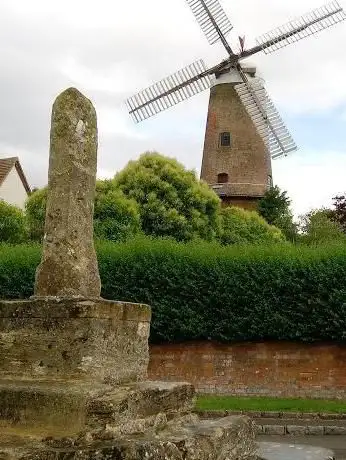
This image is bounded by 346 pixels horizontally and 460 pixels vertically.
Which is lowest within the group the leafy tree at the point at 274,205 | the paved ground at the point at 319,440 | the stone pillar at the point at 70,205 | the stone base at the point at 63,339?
the paved ground at the point at 319,440

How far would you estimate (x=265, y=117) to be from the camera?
40094 millimetres

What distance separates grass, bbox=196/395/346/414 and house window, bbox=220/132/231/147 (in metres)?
24.9

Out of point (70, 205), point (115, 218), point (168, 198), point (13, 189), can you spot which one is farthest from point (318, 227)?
point (70, 205)

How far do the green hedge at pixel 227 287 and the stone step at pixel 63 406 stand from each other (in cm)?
1463

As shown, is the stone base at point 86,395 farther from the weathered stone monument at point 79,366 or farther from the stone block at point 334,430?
the stone block at point 334,430

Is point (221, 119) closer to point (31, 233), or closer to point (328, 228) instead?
point (328, 228)

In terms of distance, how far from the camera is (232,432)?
21.7 ft

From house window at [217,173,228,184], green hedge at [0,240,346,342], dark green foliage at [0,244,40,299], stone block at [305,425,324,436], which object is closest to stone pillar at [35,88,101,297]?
stone block at [305,425,324,436]

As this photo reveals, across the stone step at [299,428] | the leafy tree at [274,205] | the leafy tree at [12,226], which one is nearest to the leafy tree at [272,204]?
the leafy tree at [274,205]

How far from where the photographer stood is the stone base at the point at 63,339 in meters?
5.97

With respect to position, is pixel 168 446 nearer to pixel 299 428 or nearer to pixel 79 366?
pixel 79 366

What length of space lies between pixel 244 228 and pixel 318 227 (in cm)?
1205

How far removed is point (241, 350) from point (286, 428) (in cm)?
583

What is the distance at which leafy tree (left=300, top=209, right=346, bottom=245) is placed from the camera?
43.7 m
